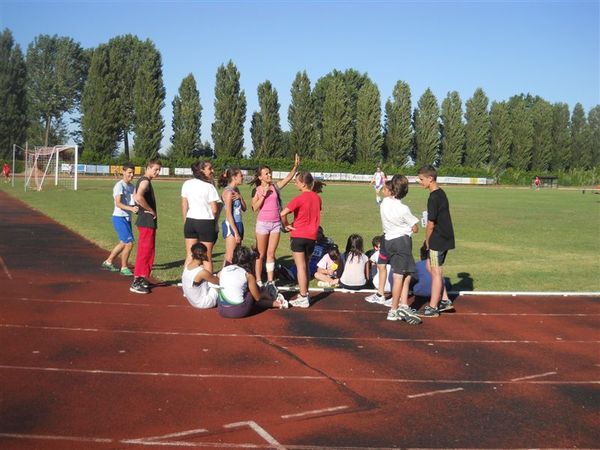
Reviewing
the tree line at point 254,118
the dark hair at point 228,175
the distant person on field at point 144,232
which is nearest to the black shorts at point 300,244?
the dark hair at point 228,175

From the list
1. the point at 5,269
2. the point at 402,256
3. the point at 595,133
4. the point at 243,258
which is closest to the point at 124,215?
the point at 5,269

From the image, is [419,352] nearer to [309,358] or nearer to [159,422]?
[309,358]

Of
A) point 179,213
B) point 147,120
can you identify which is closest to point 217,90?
point 147,120

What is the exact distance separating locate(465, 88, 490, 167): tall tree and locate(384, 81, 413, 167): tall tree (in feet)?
27.5

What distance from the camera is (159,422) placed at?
5012 millimetres

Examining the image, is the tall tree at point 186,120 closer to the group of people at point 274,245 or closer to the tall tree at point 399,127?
the tall tree at point 399,127

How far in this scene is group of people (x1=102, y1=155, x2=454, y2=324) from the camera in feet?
27.7

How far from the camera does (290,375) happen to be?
244 inches

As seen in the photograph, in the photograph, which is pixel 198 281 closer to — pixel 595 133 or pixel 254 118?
pixel 254 118

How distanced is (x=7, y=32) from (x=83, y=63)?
11939 millimetres

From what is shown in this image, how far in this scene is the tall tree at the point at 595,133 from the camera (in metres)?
104

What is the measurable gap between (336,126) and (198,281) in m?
74.8

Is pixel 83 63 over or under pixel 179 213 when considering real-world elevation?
over

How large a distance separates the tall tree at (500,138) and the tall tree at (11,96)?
2401 inches
